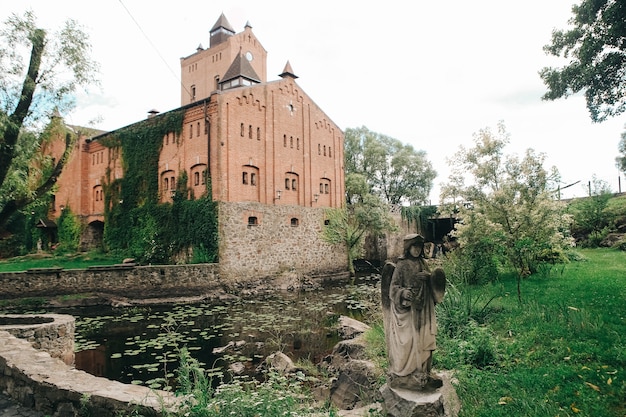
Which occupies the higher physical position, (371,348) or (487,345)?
(487,345)

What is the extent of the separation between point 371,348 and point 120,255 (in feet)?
68.3

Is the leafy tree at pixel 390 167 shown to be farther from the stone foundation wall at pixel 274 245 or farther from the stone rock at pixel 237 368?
the stone rock at pixel 237 368

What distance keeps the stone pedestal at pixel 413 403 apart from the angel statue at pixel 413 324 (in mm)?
77

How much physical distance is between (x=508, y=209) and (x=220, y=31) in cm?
3533

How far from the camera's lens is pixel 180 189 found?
71.4 feet

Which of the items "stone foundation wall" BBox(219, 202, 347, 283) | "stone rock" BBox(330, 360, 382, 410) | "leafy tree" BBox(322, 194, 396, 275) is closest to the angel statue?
"stone rock" BBox(330, 360, 382, 410)

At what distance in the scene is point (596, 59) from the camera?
26.1 ft

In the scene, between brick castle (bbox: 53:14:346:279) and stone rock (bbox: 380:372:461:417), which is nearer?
stone rock (bbox: 380:372:461:417)

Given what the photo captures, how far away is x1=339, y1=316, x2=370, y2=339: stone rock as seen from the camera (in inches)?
396

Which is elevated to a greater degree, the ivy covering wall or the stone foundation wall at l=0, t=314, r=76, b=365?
the ivy covering wall

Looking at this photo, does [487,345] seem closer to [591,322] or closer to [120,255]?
[591,322]

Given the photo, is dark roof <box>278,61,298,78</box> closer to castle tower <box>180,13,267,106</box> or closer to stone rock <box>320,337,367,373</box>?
castle tower <box>180,13,267,106</box>

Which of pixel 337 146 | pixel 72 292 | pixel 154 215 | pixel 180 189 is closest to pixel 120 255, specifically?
pixel 154 215

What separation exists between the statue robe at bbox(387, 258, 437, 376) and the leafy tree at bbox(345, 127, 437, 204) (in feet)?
118
